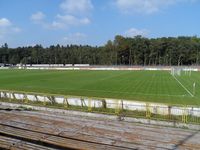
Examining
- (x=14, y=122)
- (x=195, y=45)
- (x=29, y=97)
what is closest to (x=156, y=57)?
(x=195, y=45)

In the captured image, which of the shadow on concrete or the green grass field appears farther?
the green grass field

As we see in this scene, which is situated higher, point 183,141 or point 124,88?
point 183,141

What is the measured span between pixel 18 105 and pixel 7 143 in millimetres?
14353

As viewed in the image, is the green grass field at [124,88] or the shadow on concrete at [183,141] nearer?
the shadow on concrete at [183,141]

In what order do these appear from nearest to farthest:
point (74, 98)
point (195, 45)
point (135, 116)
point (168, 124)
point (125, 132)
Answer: point (125, 132)
point (168, 124)
point (135, 116)
point (74, 98)
point (195, 45)

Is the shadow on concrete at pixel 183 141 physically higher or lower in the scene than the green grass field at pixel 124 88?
higher

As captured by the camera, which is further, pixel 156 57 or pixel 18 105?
pixel 156 57

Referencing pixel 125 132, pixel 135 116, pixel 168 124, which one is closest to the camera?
pixel 125 132

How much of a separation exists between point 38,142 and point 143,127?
5.63 meters

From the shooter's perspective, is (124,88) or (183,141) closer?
(183,141)

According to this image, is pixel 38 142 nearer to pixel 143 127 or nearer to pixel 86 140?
pixel 86 140

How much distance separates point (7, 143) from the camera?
13.1 metres

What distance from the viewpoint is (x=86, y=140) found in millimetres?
13938

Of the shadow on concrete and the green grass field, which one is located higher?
the shadow on concrete
